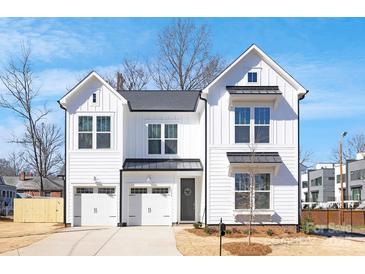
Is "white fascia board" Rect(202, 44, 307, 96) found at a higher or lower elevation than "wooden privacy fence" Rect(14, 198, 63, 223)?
higher

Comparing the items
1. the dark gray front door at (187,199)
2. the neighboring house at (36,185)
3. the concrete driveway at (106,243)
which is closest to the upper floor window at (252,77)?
the dark gray front door at (187,199)

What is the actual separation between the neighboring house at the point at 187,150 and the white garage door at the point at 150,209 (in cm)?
5

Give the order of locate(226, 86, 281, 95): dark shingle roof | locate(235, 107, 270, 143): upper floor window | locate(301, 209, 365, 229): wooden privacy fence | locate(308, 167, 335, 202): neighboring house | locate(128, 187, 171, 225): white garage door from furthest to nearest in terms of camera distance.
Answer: locate(308, 167, 335, 202): neighboring house → locate(301, 209, 365, 229): wooden privacy fence → locate(128, 187, 171, 225): white garage door → locate(235, 107, 270, 143): upper floor window → locate(226, 86, 281, 95): dark shingle roof

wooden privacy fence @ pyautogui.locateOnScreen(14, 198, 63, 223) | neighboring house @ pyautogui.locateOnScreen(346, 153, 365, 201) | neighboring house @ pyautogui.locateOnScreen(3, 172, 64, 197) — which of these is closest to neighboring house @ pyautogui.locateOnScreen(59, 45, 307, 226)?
wooden privacy fence @ pyautogui.locateOnScreen(14, 198, 63, 223)

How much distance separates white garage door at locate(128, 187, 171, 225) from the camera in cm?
2809

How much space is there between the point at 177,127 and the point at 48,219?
11.4m

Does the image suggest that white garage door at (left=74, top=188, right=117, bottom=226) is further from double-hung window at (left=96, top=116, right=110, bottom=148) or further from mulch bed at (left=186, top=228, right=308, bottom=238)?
mulch bed at (left=186, top=228, right=308, bottom=238)

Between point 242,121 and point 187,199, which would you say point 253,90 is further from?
point 187,199

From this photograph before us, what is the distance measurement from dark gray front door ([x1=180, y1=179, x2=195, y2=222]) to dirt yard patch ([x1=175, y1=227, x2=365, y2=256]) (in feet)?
11.6

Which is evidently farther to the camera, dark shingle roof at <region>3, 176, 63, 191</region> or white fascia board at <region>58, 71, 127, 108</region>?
dark shingle roof at <region>3, 176, 63, 191</region>

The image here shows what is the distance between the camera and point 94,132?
90.4ft

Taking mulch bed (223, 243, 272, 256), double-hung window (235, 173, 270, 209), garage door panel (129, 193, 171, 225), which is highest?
double-hung window (235, 173, 270, 209)

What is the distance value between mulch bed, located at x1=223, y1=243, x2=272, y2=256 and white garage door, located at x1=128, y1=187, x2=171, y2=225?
25.9 feet

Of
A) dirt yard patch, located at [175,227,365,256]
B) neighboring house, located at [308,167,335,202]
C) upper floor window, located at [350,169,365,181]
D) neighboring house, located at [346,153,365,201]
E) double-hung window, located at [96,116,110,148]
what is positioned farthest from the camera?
neighboring house, located at [308,167,335,202]
